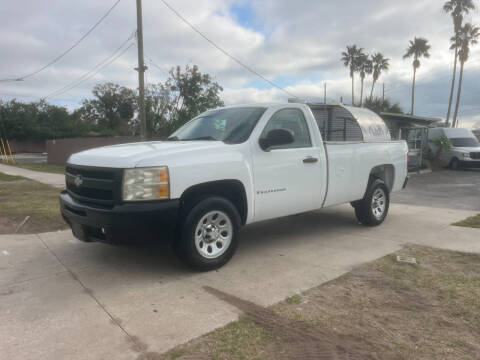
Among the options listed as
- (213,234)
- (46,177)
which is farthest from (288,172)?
(46,177)

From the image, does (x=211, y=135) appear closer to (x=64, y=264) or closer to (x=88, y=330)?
(x=64, y=264)

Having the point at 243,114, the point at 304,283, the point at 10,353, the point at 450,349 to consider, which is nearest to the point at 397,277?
the point at 304,283

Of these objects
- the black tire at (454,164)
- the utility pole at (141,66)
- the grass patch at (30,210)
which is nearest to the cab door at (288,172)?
the grass patch at (30,210)

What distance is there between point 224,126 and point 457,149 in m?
19.5

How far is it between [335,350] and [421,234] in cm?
407

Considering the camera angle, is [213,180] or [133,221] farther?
[213,180]

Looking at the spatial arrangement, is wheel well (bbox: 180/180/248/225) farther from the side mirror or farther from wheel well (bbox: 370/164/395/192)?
wheel well (bbox: 370/164/395/192)

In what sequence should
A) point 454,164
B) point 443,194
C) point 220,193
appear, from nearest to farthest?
point 220,193
point 443,194
point 454,164

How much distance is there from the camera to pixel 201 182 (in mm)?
4059

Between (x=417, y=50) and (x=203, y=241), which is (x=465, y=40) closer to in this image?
(x=417, y=50)

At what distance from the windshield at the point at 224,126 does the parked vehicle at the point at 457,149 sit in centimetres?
1895

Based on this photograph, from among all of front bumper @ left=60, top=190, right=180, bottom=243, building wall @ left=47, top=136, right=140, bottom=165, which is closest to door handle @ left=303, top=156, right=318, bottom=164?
front bumper @ left=60, top=190, right=180, bottom=243

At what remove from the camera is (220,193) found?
4430 millimetres

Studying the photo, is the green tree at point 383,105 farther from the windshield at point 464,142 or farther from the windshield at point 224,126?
the windshield at point 224,126
